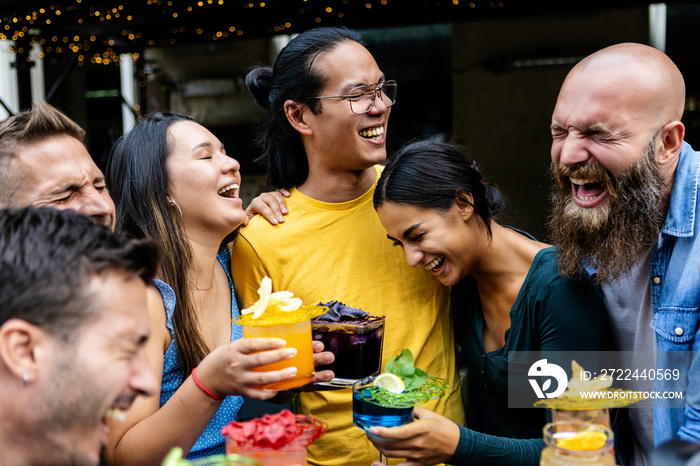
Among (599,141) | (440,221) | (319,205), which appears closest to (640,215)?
(599,141)

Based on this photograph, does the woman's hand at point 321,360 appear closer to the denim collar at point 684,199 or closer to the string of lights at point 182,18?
the denim collar at point 684,199

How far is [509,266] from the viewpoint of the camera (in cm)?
242

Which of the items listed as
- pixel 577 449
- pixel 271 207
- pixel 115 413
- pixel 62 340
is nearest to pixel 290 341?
pixel 115 413

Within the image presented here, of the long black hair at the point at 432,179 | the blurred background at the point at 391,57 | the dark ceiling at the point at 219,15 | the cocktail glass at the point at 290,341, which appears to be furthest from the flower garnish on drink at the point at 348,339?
the dark ceiling at the point at 219,15

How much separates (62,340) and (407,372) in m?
0.89

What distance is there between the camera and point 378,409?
5.49ft

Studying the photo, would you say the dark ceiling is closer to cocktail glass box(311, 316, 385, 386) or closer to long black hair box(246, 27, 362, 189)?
long black hair box(246, 27, 362, 189)

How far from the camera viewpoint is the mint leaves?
1.72 metres

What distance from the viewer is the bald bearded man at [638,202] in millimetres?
1952

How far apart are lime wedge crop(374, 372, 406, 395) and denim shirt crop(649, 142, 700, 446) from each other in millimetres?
830

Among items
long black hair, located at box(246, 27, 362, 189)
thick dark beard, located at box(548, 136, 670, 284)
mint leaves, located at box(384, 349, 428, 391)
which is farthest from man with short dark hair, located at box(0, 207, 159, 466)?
long black hair, located at box(246, 27, 362, 189)

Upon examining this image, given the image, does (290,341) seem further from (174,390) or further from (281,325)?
(174,390)

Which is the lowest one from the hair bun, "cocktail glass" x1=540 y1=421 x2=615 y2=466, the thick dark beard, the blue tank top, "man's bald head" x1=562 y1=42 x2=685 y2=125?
the blue tank top

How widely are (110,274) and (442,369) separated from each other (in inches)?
57.9
